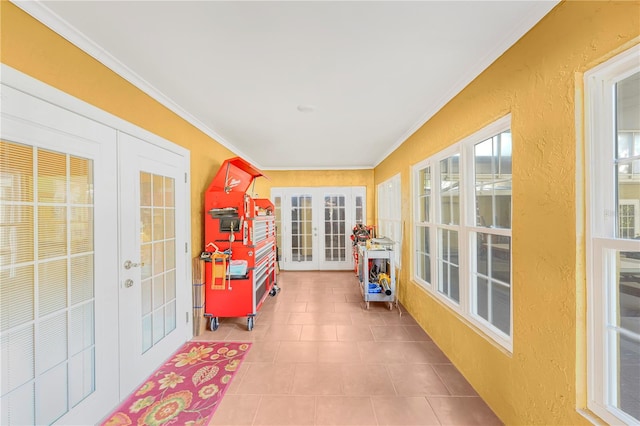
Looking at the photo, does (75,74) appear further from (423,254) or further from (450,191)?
(423,254)

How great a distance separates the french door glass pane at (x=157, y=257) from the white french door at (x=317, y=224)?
11.7ft

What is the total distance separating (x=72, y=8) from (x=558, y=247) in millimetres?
2898

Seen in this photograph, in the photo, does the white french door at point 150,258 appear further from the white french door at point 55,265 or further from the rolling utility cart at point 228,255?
the rolling utility cart at point 228,255

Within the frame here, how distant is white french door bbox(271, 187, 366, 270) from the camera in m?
5.90

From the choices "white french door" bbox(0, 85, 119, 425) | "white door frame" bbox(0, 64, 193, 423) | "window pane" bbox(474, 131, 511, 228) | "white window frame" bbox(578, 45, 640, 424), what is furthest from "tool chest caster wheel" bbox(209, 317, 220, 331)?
"white window frame" bbox(578, 45, 640, 424)

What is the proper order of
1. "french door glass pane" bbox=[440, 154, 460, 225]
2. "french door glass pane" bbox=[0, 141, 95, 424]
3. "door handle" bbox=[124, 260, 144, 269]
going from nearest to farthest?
"french door glass pane" bbox=[0, 141, 95, 424] < "door handle" bbox=[124, 260, 144, 269] < "french door glass pane" bbox=[440, 154, 460, 225]

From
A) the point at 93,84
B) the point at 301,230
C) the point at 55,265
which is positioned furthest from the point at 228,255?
the point at 301,230

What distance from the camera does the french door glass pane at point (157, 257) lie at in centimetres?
209

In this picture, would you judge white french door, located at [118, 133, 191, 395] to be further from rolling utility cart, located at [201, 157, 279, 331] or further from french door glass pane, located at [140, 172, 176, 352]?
rolling utility cart, located at [201, 157, 279, 331]

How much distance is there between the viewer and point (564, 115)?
3.94 ft

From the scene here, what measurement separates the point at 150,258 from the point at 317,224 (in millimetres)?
4064

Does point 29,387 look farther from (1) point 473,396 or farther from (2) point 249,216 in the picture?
(1) point 473,396

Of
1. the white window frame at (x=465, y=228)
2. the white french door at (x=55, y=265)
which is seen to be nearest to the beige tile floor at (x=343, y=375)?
the white window frame at (x=465, y=228)

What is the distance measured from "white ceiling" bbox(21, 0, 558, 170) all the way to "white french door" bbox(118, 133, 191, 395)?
638 millimetres
